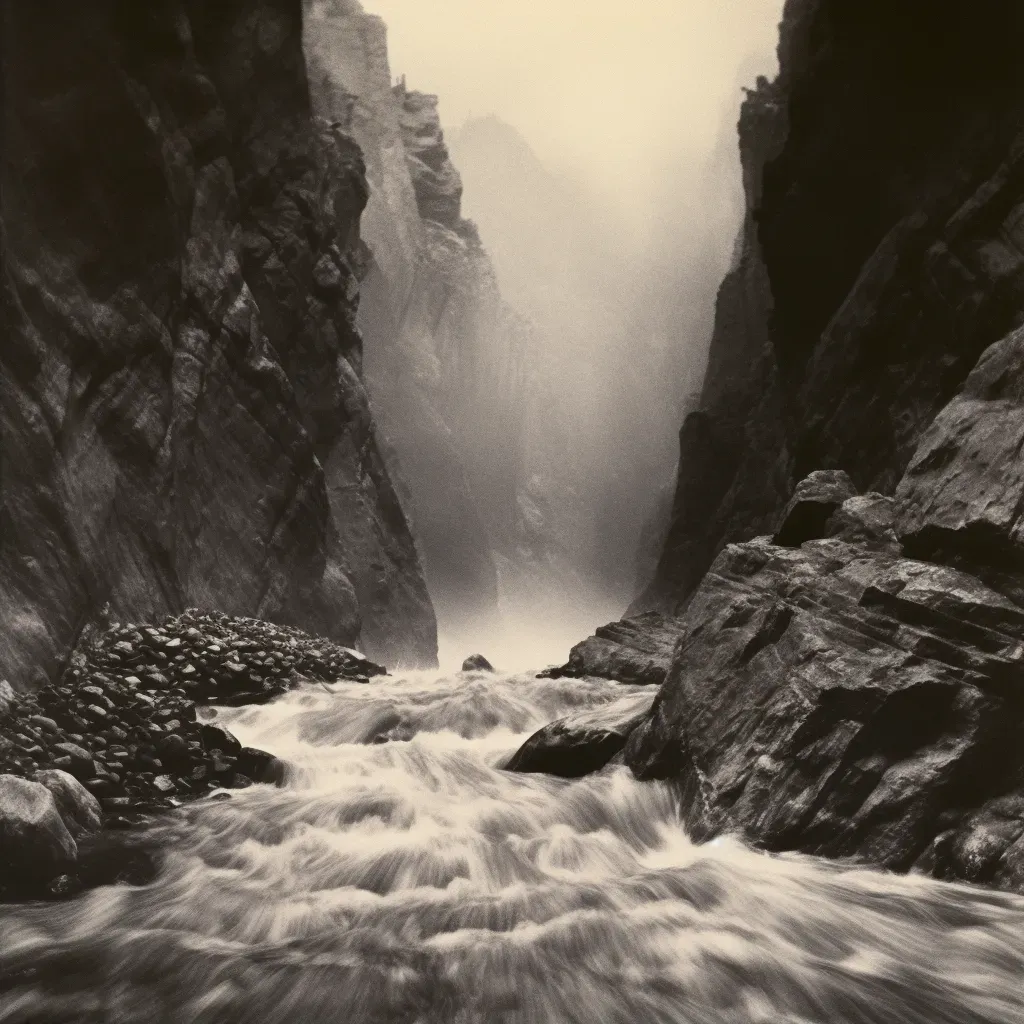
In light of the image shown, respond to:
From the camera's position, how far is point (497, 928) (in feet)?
19.5

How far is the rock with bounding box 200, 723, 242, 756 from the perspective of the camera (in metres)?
9.95

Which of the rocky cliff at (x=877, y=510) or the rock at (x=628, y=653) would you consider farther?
the rock at (x=628, y=653)

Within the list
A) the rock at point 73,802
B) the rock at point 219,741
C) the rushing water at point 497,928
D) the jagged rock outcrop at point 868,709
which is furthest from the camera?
the rock at point 219,741

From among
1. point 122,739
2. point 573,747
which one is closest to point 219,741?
point 122,739

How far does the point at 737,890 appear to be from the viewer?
6625 millimetres

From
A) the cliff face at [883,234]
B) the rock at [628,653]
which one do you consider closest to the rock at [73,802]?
the rock at [628,653]

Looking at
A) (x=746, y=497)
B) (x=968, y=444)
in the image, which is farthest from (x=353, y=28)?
(x=968, y=444)

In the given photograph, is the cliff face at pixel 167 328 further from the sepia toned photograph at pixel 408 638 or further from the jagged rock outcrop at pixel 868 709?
the jagged rock outcrop at pixel 868 709

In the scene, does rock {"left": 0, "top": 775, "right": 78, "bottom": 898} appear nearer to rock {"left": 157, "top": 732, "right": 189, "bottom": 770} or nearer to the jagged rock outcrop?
rock {"left": 157, "top": 732, "right": 189, "bottom": 770}

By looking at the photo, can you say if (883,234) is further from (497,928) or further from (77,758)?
(77,758)

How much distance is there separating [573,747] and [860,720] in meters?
3.85

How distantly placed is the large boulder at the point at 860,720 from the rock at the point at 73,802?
593 cm

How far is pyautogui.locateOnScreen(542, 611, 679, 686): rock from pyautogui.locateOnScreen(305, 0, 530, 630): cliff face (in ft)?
101

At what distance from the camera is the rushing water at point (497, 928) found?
4.81m
